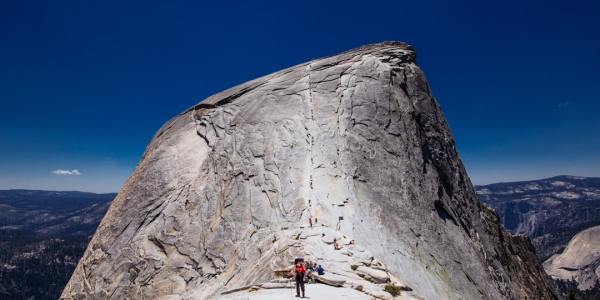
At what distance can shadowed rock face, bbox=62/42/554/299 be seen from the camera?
63.5 ft

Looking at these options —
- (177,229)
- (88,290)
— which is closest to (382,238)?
(177,229)

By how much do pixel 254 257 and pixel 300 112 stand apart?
12.7 metres

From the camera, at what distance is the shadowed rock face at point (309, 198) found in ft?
63.5

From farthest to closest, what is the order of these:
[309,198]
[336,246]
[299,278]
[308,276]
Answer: [309,198] < [336,246] < [308,276] < [299,278]

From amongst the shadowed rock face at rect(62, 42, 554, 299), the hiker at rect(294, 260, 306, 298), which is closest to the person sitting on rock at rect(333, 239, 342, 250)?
the shadowed rock face at rect(62, 42, 554, 299)

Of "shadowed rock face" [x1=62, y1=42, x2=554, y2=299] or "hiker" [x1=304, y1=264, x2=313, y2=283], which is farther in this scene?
"shadowed rock face" [x1=62, y1=42, x2=554, y2=299]

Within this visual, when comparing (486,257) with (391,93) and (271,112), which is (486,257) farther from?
(271,112)

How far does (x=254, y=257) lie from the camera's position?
18.8 meters

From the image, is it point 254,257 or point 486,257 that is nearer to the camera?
point 254,257

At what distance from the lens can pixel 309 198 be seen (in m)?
21.4

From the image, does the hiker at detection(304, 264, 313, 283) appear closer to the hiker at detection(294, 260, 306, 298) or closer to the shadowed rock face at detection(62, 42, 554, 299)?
the shadowed rock face at detection(62, 42, 554, 299)

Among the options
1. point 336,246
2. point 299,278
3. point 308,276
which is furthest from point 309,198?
point 299,278

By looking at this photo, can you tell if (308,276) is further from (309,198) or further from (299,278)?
(309,198)

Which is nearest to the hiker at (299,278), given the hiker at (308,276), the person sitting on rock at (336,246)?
the hiker at (308,276)
